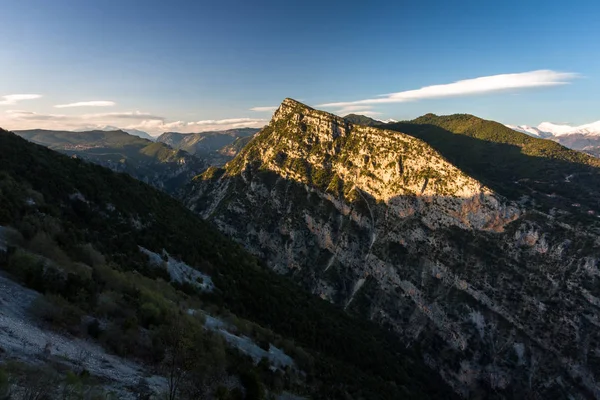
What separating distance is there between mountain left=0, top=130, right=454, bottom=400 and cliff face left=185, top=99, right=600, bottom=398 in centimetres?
4463

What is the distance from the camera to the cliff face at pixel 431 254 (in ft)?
297

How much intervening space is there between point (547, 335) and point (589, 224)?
40.6m

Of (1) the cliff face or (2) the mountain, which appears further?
(1) the cliff face

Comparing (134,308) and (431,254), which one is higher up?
(134,308)

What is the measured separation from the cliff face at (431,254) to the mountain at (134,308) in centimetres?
4463

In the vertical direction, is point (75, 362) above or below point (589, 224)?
above

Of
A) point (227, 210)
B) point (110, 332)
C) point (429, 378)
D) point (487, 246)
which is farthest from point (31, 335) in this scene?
point (227, 210)

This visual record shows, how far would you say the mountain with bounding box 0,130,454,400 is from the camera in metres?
17.2

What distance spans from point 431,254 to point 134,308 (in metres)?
116

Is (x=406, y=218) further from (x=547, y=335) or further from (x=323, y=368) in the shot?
(x=323, y=368)

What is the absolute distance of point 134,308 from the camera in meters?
24.2

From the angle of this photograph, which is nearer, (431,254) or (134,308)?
(134,308)

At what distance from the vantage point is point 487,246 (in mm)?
111188

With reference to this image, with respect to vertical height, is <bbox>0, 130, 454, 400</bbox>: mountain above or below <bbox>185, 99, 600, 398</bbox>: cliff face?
above
